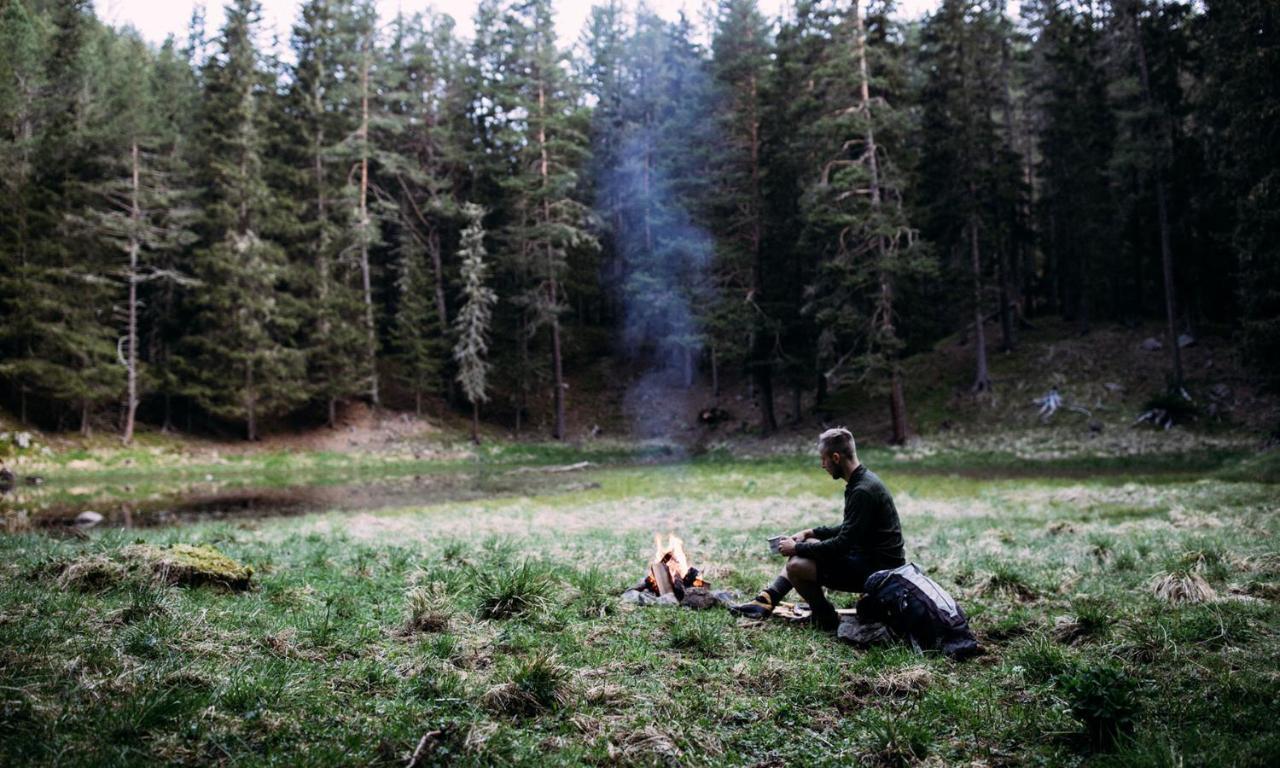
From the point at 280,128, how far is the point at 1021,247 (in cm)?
4329

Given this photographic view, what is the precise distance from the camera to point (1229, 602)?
6.00 m

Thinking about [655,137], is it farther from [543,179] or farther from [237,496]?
[237,496]

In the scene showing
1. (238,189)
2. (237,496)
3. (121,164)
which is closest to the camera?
(237,496)

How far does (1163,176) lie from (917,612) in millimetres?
30820

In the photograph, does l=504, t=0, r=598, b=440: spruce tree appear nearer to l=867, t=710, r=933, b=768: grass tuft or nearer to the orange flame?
the orange flame

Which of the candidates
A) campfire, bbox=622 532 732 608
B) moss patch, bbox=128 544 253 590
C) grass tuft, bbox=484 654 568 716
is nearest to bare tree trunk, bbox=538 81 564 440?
moss patch, bbox=128 544 253 590

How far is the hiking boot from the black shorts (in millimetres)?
610

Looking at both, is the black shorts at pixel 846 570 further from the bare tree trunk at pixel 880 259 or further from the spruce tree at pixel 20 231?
the spruce tree at pixel 20 231

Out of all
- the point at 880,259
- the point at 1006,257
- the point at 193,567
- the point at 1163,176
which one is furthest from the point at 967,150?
the point at 193,567

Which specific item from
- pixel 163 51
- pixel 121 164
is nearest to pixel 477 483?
pixel 121 164

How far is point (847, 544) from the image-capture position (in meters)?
5.93

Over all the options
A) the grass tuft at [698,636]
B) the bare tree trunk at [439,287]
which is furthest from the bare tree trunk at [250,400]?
the grass tuft at [698,636]

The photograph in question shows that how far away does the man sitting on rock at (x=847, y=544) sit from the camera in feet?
19.5

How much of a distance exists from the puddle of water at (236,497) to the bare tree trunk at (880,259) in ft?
41.9
